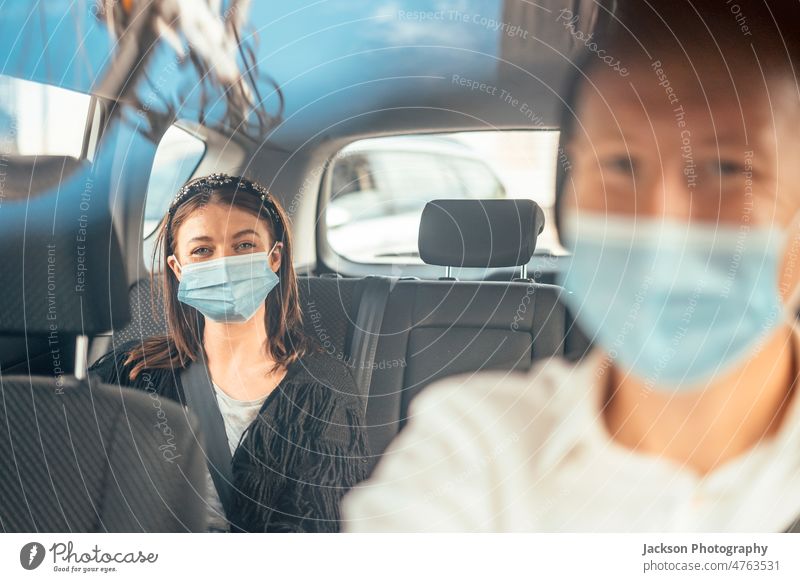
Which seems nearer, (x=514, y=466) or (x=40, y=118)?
(x=40, y=118)

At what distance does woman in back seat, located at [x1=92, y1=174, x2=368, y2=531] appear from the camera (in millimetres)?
1657

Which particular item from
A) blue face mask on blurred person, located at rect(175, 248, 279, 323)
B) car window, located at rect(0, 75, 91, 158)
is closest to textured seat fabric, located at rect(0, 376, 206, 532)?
blue face mask on blurred person, located at rect(175, 248, 279, 323)

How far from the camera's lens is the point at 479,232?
1691mm

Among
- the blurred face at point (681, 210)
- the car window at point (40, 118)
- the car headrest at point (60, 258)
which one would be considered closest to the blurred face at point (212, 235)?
the car headrest at point (60, 258)

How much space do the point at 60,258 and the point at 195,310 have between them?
281 mm

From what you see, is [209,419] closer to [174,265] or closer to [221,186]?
[174,265]

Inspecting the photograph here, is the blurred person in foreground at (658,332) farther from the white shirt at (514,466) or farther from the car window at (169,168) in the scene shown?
the car window at (169,168)

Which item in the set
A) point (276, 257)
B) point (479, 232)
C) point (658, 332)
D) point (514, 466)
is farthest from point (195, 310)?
point (658, 332)

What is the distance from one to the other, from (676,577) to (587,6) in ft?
3.86

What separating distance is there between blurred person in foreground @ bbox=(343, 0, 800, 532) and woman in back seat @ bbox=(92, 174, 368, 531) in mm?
108

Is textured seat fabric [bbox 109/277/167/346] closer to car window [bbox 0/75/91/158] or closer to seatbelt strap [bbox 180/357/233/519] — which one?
seatbelt strap [bbox 180/357/233/519]

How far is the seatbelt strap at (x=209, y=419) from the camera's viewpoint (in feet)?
5.52

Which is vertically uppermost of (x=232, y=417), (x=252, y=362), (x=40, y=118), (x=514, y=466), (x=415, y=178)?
(x=40, y=118)

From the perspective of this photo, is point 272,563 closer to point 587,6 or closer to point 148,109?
point 148,109
